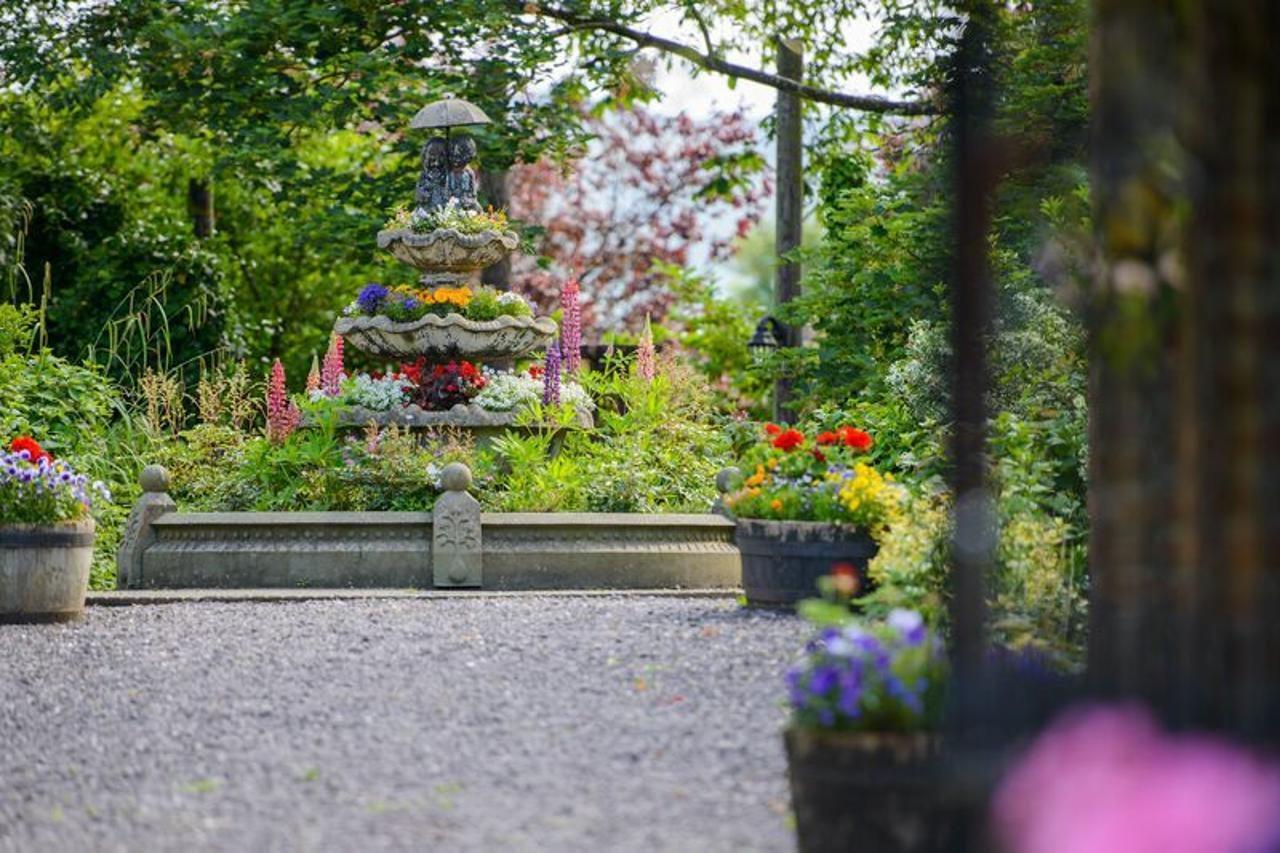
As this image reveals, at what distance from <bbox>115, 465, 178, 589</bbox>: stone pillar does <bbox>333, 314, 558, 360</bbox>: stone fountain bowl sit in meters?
2.28

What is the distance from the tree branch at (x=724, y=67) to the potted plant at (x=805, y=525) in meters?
7.23

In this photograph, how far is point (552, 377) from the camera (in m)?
11.5

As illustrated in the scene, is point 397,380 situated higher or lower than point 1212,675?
higher

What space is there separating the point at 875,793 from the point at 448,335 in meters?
7.99

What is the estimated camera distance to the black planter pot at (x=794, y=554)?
7.72 meters

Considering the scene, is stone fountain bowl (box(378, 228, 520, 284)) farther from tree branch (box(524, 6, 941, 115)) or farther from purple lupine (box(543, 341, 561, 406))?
tree branch (box(524, 6, 941, 115))

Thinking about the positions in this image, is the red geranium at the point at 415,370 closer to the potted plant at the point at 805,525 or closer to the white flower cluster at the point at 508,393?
the white flower cluster at the point at 508,393

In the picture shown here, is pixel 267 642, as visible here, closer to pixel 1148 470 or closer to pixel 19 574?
pixel 19 574

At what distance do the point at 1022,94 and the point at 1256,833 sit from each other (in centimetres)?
882

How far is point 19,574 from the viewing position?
8.23 meters

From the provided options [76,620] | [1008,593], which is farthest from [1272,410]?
[76,620]

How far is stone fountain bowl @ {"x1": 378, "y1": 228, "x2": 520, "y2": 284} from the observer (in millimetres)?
11938

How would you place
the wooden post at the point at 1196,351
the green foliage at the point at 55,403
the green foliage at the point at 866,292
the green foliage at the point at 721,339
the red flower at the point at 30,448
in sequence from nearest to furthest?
the wooden post at the point at 1196,351 → the red flower at the point at 30,448 → the green foliage at the point at 55,403 → the green foliage at the point at 866,292 → the green foliage at the point at 721,339

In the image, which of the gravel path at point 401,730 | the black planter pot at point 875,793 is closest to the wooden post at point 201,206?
the gravel path at point 401,730
